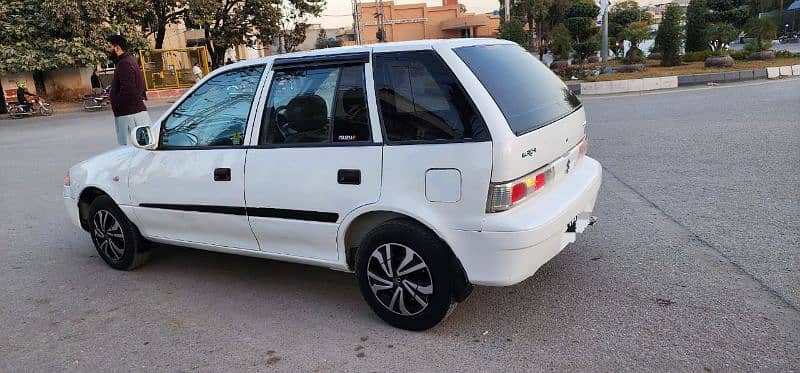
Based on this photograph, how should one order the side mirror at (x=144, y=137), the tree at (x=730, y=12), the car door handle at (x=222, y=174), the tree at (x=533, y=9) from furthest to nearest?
the tree at (x=533, y=9)
the tree at (x=730, y=12)
the side mirror at (x=144, y=137)
the car door handle at (x=222, y=174)

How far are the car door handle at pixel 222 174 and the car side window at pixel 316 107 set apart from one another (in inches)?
12.7

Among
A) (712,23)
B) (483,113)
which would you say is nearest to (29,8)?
(712,23)

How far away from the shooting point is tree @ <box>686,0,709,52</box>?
1873 centimetres

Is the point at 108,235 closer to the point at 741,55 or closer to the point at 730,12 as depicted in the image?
the point at 730,12

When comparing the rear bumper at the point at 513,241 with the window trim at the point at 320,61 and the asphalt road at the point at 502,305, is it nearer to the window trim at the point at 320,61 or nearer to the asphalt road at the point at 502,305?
the asphalt road at the point at 502,305

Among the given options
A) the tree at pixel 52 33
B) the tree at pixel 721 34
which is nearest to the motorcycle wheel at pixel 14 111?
the tree at pixel 52 33

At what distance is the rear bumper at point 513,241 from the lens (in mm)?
3055

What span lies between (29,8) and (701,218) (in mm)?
28245

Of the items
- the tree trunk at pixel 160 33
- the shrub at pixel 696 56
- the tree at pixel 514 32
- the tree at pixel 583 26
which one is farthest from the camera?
the tree trunk at pixel 160 33

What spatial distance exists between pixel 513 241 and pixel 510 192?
0.25 meters

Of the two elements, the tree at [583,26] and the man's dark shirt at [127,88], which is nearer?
the man's dark shirt at [127,88]

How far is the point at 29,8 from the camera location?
25172mm

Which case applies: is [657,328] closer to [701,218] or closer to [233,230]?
[701,218]

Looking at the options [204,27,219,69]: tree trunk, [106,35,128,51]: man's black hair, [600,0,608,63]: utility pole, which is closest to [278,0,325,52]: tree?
[204,27,219,69]: tree trunk
